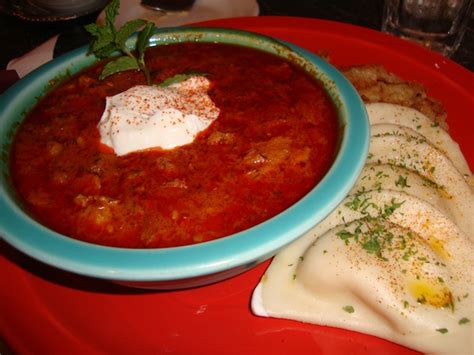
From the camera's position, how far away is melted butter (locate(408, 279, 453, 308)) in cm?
214

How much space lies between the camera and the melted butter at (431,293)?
2143 millimetres

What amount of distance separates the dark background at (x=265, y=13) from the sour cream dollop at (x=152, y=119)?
88.9 inches

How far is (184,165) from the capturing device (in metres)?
2.45

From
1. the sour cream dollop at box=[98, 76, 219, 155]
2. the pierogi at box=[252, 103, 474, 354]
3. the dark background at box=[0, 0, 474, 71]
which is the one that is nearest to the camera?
the pierogi at box=[252, 103, 474, 354]

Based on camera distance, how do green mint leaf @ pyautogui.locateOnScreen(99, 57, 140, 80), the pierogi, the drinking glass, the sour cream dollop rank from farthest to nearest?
the drinking glass
green mint leaf @ pyautogui.locateOnScreen(99, 57, 140, 80)
the sour cream dollop
the pierogi

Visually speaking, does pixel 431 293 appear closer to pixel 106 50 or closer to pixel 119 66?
pixel 119 66

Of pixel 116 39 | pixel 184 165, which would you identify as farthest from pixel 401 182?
pixel 116 39

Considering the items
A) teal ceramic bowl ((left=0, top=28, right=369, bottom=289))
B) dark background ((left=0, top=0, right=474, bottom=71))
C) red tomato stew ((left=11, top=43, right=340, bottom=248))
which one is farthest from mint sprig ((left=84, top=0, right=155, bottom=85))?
dark background ((left=0, top=0, right=474, bottom=71))

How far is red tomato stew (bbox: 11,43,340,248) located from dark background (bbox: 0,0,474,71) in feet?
6.99

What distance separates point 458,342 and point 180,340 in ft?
4.18

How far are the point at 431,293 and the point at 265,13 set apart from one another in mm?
3966

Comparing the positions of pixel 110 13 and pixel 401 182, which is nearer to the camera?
pixel 401 182

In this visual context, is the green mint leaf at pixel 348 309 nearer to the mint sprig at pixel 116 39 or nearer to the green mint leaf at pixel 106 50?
Answer: the mint sprig at pixel 116 39

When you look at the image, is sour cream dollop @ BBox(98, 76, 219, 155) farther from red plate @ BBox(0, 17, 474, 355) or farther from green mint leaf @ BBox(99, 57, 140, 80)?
red plate @ BBox(0, 17, 474, 355)
